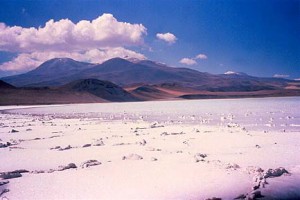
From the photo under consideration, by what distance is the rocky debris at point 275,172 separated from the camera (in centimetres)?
609

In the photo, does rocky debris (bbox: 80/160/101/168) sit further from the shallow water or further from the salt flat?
the shallow water

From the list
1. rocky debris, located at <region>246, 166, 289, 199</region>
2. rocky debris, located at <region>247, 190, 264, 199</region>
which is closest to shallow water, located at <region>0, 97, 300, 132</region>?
rocky debris, located at <region>246, 166, 289, 199</region>

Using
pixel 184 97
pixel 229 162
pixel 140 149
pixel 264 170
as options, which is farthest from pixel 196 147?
pixel 184 97

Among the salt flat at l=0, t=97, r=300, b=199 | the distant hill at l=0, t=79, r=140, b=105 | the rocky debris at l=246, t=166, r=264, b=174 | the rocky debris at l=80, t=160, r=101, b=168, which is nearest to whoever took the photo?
the salt flat at l=0, t=97, r=300, b=199

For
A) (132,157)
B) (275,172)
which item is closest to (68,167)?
(132,157)

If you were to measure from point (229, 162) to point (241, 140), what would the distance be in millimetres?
3284

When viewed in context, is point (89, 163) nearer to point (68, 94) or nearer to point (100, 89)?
point (68, 94)

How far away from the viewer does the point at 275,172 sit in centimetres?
620

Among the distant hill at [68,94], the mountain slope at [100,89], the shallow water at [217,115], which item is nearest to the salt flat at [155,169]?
the shallow water at [217,115]

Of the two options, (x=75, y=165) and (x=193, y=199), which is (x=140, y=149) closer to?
(x=75, y=165)

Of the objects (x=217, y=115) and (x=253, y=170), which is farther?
(x=217, y=115)

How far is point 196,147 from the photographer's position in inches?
366

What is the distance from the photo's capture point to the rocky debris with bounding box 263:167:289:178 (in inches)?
240

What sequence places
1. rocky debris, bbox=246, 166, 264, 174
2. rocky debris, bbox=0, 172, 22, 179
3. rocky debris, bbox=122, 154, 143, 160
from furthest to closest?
rocky debris, bbox=122, 154, 143, 160 < rocky debris, bbox=246, 166, 264, 174 < rocky debris, bbox=0, 172, 22, 179
